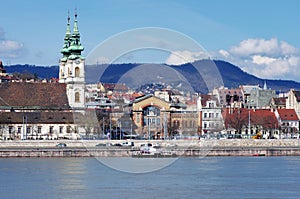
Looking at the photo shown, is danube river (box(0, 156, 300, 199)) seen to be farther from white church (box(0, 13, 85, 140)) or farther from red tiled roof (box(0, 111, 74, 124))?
red tiled roof (box(0, 111, 74, 124))

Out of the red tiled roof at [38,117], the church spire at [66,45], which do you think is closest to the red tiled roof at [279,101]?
the church spire at [66,45]

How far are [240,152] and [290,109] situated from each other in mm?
36764

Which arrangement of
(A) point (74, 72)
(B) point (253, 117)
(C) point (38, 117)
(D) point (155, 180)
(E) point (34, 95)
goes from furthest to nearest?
(A) point (74, 72)
(B) point (253, 117)
(E) point (34, 95)
(C) point (38, 117)
(D) point (155, 180)

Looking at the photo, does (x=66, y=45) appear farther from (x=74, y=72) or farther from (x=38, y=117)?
(x=38, y=117)

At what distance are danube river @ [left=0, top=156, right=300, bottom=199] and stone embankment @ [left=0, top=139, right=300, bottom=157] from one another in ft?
13.4

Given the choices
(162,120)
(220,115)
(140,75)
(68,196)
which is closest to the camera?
(140,75)

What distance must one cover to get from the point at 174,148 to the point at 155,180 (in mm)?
16330

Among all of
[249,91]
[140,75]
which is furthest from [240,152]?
[249,91]

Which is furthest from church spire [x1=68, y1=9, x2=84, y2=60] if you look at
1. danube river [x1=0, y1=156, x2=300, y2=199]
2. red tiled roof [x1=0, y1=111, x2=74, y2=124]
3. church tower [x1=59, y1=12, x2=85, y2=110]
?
danube river [x1=0, y1=156, x2=300, y2=199]

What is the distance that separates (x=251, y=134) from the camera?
95.6 meters

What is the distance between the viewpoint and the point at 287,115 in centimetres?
10544

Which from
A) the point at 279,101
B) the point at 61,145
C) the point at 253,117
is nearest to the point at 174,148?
the point at 61,145

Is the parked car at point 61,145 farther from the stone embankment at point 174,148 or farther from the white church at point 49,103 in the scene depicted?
the white church at point 49,103

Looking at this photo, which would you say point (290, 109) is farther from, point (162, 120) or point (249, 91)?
point (162, 120)
